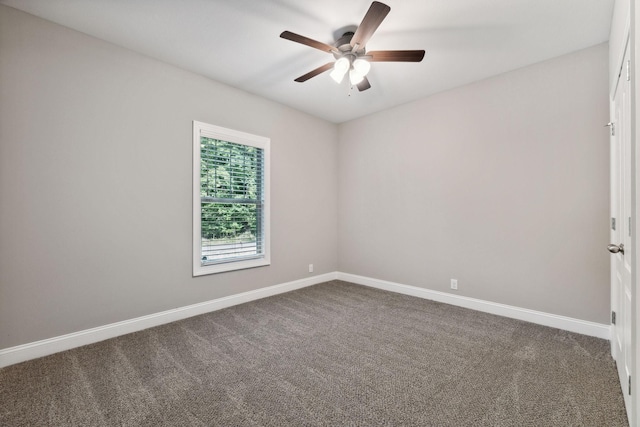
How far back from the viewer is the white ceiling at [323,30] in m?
2.23

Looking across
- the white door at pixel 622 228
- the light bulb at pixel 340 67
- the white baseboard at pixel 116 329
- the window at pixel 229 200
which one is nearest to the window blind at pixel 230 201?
the window at pixel 229 200

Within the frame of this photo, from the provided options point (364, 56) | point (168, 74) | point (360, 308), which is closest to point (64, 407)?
point (360, 308)

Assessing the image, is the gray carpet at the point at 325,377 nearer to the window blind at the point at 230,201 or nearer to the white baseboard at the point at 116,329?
the white baseboard at the point at 116,329

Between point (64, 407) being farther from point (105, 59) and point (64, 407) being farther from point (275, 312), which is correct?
point (105, 59)

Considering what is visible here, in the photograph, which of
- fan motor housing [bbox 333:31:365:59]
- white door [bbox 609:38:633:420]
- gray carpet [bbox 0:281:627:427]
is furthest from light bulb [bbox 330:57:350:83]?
gray carpet [bbox 0:281:627:427]

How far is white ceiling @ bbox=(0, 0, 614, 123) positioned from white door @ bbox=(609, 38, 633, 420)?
32.2 inches

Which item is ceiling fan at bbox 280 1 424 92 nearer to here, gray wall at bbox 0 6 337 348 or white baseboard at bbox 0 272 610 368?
gray wall at bbox 0 6 337 348

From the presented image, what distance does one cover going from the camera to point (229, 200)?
3646 mm

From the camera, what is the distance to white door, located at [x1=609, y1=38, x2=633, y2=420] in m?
1.68

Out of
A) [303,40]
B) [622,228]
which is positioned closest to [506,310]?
[622,228]

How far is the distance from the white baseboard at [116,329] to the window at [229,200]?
39 centimetres

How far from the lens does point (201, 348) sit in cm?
251

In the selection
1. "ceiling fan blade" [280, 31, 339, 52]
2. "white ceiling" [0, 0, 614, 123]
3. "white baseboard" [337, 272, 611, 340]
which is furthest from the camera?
"white baseboard" [337, 272, 611, 340]

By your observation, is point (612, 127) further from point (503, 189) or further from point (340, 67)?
point (340, 67)
